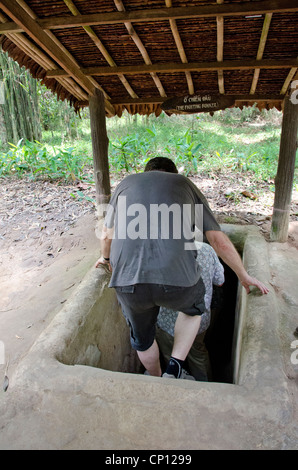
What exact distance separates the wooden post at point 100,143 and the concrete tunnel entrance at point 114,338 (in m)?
1.93

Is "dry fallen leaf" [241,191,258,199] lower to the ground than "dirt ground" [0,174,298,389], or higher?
higher

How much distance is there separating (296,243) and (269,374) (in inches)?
114

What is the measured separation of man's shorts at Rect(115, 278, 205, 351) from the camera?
1898 millimetres

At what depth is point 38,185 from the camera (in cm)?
668

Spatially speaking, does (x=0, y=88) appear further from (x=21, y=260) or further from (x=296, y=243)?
(x=296, y=243)

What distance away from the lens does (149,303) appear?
6.45ft

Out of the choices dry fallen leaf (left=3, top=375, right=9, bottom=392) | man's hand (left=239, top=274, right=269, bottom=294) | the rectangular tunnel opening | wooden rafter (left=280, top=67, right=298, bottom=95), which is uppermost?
wooden rafter (left=280, top=67, right=298, bottom=95)

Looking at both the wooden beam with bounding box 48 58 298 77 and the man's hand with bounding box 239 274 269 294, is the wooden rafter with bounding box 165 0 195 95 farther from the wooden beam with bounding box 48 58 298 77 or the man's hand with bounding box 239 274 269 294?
the man's hand with bounding box 239 274 269 294

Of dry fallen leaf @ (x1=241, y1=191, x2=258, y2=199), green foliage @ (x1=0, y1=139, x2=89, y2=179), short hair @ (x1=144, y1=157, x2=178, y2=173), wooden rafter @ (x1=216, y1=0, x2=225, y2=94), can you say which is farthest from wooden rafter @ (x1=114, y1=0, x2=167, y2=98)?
green foliage @ (x1=0, y1=139, x2=89, y2=179)

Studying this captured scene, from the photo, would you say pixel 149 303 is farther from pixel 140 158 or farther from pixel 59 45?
pixel 140 158

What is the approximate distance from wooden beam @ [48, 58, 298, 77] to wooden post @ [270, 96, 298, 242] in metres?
0.68

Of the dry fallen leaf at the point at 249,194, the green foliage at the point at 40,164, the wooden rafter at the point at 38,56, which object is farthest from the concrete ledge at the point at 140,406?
the green foliage at the point at 40,164

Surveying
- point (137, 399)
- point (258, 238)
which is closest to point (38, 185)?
point (258, 238)
